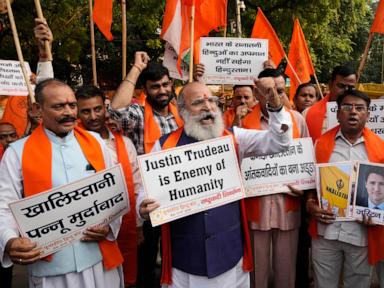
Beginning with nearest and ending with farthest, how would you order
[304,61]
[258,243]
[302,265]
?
[258,243] → [302,265] → [304,61]

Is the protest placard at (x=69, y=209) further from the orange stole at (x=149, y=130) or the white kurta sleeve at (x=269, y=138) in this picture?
the orange stole at (x=149, y=130)

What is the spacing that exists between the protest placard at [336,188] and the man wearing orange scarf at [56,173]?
149 centimetres

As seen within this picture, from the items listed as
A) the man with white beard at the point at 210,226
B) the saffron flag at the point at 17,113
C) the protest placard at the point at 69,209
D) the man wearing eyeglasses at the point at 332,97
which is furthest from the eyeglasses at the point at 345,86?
the saffron flag at the point at 17,113

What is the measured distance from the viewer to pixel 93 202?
2.43m

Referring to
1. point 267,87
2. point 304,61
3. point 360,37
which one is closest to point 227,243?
point 267,87

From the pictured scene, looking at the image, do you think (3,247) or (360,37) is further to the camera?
(360,37)

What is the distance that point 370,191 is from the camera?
2.84 m

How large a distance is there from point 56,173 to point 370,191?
2.03 meters

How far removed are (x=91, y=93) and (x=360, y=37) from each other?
108ft

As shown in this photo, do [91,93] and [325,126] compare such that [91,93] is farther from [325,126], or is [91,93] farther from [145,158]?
[325,126]

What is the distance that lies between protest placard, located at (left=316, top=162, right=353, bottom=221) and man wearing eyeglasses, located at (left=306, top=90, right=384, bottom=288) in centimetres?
6

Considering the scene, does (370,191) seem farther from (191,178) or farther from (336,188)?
(191,178)

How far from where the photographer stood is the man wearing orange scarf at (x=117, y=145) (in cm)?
325

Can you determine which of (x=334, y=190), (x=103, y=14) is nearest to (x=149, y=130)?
(x=334, y=190)
